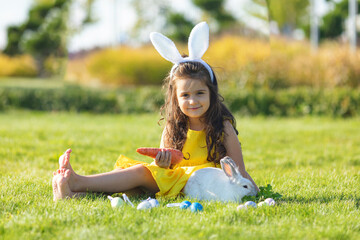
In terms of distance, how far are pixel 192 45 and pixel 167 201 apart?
3.81 ft

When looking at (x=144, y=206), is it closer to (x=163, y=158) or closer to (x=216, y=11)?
(x=163, y=158)

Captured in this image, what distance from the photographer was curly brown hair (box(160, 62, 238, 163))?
10.7 ft

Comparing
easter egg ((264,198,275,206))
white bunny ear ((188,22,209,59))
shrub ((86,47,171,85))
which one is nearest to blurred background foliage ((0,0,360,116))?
shrub ((86,47,171,85))

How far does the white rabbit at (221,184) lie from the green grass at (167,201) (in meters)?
0.19

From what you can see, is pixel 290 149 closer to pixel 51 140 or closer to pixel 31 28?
pixel 51 140

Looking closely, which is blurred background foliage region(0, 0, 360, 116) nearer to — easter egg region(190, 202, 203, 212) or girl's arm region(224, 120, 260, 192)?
girl's arm region(224, 120, 260, 192)

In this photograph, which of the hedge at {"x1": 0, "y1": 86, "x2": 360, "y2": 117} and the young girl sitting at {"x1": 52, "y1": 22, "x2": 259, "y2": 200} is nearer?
the young girl sitting at {"x1": 52, "y1": 22, "x2": 259, "y2": 200}

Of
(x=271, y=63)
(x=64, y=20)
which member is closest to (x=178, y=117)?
(x=271, y=63)

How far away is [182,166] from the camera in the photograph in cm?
336

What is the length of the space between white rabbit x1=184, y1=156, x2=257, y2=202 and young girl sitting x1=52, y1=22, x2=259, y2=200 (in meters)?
0.10

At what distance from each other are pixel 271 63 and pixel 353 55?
6.45ft

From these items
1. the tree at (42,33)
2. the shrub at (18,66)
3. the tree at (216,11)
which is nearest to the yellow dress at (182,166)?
the shrub at (18,66)

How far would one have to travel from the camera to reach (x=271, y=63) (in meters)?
11.4

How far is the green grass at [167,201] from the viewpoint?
2.27 metres
